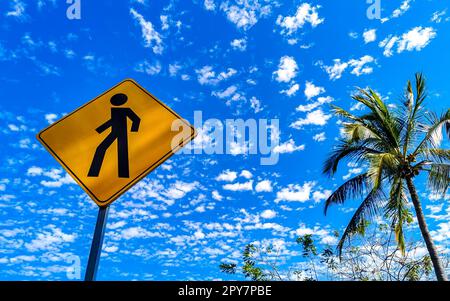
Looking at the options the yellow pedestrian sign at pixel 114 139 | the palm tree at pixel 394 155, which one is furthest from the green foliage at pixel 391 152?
the yellow pedestrian sign at pixel 114 139

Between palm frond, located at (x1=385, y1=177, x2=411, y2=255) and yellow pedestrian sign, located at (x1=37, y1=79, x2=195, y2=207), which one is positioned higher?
palm frond, located at (x1=385, y1=177, x2=411, y2=255)

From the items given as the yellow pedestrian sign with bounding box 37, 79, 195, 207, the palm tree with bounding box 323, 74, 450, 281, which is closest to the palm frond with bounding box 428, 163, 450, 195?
the palm tree with bounding box 323, 74, 450, 281

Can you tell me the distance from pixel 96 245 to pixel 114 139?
2.12 ft

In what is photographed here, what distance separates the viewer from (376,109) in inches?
401

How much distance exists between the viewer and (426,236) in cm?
892

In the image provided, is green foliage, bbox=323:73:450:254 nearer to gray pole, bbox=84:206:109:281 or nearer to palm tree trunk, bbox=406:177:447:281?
palm tree trunk, bbox=406:177:447:281

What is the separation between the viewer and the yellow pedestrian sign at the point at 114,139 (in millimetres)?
1878

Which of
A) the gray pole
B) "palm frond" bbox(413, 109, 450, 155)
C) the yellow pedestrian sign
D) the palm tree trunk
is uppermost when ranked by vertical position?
"palm frond" bbox(413, 109, 450, 155)

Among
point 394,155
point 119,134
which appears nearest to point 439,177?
point 394,155

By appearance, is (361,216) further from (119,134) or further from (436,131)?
(119,134)

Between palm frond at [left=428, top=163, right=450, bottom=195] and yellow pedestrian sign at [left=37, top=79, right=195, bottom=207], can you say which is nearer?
yellow pedestrian sign at [left=37, top=79, right=195, bottom=207]

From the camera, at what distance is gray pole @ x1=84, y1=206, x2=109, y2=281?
1.62 meters

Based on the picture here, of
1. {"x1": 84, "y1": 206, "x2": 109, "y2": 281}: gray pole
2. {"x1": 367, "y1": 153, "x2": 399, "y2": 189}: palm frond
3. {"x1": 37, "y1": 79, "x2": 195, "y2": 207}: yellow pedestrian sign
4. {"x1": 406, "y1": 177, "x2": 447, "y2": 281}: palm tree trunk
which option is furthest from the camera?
{"x1": 406, "y1": 177, "x2": 447, "y2": 281}: palm tree trunk
